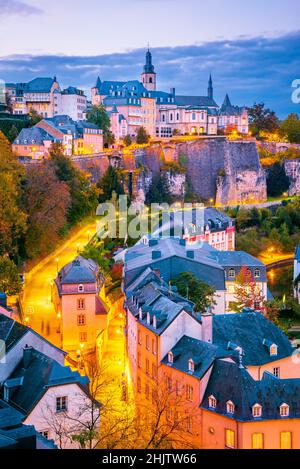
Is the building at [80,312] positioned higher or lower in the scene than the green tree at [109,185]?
lower

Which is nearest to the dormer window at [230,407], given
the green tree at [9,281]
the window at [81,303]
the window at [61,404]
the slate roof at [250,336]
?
the slate roof at [250,336]

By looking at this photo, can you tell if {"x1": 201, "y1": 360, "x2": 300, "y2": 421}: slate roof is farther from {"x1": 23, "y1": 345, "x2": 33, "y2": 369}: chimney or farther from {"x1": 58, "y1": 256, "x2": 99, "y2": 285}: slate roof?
{"x1": 58, "y1": 256, "x2": 99, "y2": 285}: slate roof

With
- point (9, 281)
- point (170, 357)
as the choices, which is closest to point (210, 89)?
point (9, 281)

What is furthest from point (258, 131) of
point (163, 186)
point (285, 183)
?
point (163, 186)

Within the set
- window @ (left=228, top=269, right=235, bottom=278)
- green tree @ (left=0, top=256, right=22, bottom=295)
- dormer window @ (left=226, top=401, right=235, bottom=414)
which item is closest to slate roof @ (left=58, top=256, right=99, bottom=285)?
green tree @ (left=0, top=256, right=22, bottom=295)

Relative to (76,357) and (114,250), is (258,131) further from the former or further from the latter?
(76,357)

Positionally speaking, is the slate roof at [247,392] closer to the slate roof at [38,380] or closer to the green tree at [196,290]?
the slate roof at [38,380]

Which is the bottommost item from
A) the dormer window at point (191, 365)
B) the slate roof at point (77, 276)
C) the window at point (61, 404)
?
the window at point (61, 404)

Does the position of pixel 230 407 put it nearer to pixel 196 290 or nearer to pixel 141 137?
pixel 196 290

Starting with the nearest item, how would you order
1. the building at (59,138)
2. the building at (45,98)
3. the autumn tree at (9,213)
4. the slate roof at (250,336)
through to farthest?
the slate roof at (250,336)
the autumn tree at (9,213)
the building at (59,138)
the building at (45,98)
